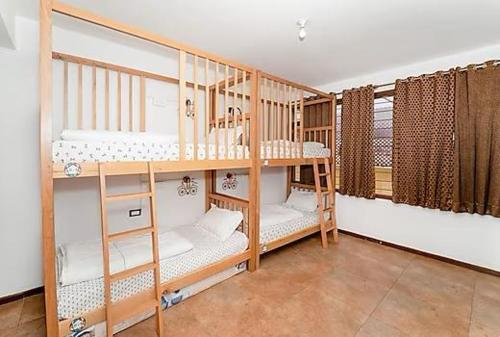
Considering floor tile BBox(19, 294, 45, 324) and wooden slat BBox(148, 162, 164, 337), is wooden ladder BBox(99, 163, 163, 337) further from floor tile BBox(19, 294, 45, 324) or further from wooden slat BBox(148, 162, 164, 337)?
floor tile BBox(19, 294, 45, 324)

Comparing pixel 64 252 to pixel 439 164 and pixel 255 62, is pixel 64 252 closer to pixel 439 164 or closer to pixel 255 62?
pixel 255 62

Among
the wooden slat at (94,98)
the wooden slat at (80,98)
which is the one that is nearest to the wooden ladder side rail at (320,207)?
the wooden slat at (94,98)

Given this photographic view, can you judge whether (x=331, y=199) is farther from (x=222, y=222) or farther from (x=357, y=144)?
(x=222, y=222)

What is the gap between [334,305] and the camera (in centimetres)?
221

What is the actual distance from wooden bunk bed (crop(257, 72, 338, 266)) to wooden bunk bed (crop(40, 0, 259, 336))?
1.41 ft

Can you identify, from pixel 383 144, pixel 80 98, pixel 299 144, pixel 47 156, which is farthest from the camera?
pixel 383 144

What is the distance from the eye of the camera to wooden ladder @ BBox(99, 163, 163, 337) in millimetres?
1658

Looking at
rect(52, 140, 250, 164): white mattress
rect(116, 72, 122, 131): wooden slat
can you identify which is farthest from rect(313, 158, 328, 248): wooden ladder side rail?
rect(116, 72, 122, 131): wooden slat

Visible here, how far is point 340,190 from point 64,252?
3.72m

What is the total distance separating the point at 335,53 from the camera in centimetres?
299

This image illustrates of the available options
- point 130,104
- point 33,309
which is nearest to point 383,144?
point 130,104

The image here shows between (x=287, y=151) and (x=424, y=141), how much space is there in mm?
1750

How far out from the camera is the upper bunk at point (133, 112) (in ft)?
5.60

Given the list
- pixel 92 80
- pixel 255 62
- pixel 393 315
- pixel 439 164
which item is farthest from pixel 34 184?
pixel 439 164
